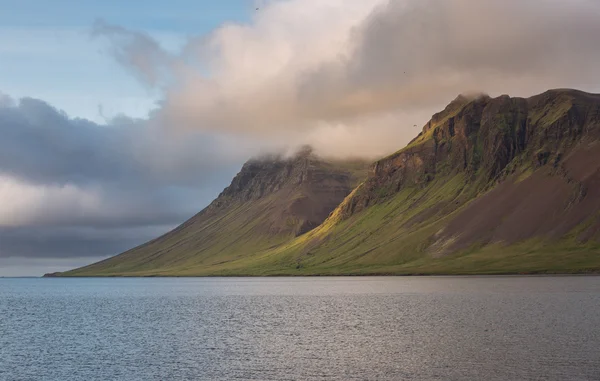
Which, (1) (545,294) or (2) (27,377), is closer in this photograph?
(2) (27,377)

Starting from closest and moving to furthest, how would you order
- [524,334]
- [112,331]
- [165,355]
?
[165,355] < [524,334] < [112,331]

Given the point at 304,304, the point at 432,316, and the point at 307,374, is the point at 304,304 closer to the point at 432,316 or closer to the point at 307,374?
the point at 432,316

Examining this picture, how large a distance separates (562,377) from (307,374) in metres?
23.0

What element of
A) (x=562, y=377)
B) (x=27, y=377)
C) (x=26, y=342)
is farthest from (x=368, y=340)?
(x=26, y=342)

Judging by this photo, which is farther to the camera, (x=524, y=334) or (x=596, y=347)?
(x=524, y=334)

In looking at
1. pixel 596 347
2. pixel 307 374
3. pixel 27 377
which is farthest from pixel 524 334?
pixel 27 377

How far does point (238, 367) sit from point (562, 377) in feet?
103

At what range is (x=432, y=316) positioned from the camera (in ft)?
377

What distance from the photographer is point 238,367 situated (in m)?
70.1

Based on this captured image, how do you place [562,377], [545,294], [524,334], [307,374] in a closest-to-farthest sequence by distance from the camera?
[562,377]
[307,374]
[524,334]
[545,294]

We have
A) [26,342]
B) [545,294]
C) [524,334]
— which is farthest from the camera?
[545,294]

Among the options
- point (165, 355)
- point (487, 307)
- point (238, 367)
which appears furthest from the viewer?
point (487, 307)

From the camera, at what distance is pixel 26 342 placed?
95.9 meters

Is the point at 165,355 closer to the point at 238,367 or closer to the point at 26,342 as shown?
the point at 238,367
